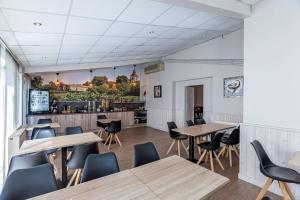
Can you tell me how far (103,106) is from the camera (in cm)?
849

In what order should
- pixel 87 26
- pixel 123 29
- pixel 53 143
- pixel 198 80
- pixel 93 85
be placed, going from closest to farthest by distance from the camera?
pixel 53 143
pixel 87 26
pixel 123 29
pixel 198 80
pixel 93 85

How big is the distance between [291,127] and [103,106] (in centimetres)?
725

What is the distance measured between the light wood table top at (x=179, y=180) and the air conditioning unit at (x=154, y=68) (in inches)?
243

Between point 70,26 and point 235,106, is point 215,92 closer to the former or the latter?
point 235,106

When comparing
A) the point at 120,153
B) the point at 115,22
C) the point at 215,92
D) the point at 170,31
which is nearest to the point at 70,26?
the point at 115,22

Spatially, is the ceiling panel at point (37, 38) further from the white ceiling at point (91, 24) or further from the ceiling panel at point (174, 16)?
the ceiling panel at point (174, 16)

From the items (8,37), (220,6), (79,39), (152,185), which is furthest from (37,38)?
(152,185)

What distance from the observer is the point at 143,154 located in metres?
2.33

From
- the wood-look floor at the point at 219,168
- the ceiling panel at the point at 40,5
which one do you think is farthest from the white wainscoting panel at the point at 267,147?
the ceiling panel at the point at 40,5

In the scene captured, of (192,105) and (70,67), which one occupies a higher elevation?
(70,67)

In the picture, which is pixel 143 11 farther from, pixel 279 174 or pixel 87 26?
pixel 279 174

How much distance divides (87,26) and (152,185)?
2.74m

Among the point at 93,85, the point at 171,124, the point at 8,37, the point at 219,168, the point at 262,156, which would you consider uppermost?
the point at 8,37

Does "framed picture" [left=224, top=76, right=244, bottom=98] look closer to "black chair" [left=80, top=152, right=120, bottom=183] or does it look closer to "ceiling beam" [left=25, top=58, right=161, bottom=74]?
"ceiling beam" [left=25, top=58, right=161, bottom=74]
